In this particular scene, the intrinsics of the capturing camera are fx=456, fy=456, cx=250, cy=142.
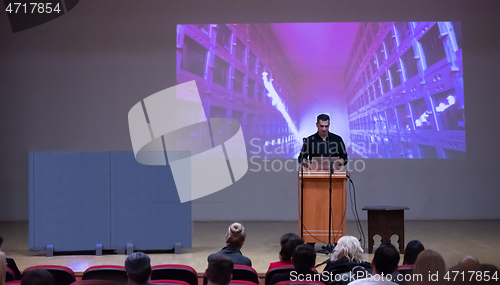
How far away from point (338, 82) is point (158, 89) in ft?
9.94

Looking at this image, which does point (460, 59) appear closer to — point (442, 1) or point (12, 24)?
point (442, 1)

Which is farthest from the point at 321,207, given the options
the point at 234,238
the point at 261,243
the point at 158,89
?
the point at 158,89

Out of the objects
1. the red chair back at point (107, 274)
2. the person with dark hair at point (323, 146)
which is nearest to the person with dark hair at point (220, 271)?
the red chair back at point (107, 274)

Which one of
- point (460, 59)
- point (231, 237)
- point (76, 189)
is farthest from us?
point (460, 59)

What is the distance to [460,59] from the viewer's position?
289 inches

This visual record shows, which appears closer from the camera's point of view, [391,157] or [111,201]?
[111,201]

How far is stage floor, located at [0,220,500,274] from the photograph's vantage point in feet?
15.6

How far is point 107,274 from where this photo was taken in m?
2.71

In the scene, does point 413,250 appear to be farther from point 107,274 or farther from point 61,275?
point 61,275

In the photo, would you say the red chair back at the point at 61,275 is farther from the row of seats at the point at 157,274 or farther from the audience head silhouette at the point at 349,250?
the audience head silhouette at the point at 349,250

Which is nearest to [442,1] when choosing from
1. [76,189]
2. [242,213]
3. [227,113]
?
[227,113]

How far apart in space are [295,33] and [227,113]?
5.84 ft

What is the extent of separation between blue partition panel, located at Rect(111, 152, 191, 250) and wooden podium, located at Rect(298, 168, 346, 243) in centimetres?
135

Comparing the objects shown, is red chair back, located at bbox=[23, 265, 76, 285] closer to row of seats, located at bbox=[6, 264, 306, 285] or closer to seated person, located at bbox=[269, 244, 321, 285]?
row of seats, located at bbox=[6, 264, 306, 285]
